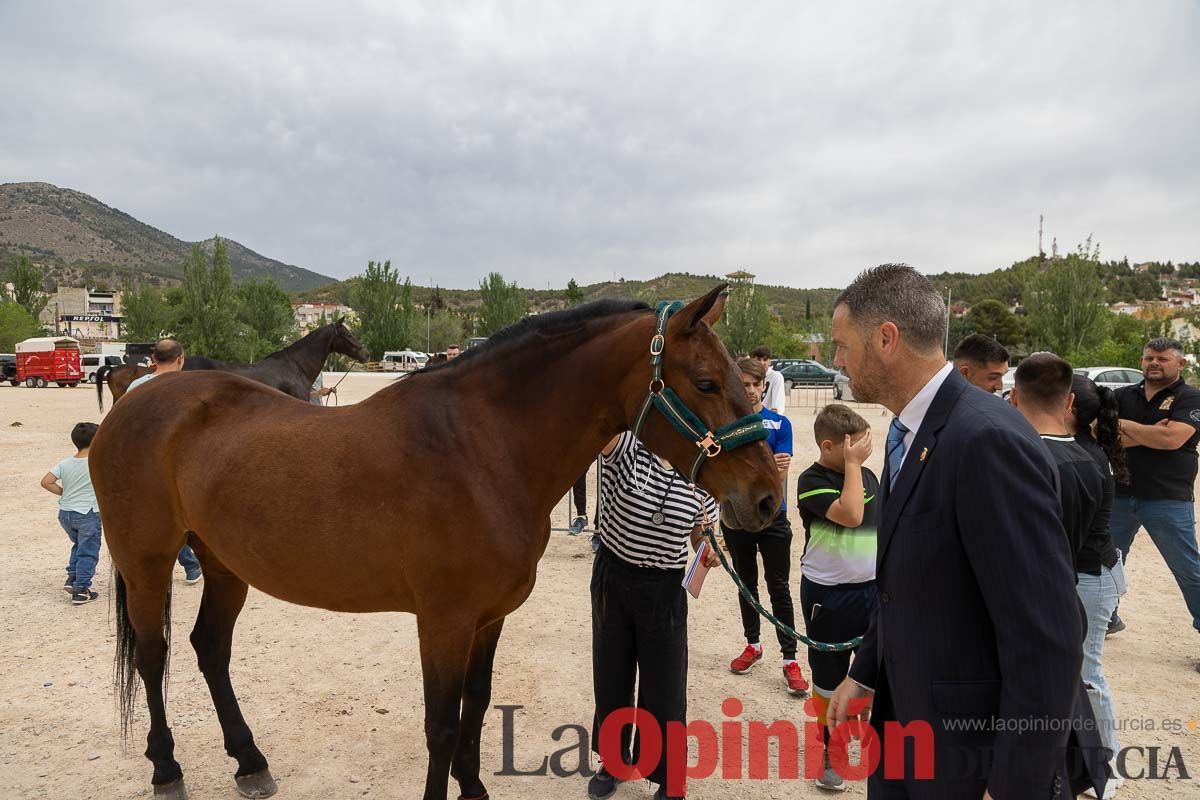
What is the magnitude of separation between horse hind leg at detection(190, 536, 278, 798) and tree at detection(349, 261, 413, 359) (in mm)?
63337

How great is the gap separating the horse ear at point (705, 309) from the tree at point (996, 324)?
63.3 metres

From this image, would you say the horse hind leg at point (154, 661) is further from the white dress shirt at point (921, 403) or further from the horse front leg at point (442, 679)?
the white dress shirt at point (921, 403)

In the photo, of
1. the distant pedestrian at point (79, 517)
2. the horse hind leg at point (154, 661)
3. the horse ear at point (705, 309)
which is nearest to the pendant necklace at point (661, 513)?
the horse ear at point (705, 309)

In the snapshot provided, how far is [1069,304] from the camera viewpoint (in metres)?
32.8

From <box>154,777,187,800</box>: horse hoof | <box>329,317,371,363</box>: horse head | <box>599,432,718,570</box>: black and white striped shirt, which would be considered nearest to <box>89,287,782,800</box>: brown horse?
<box>599,432,718,570</box>: black and white striped shirt

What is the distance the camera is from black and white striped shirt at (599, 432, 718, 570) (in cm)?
308

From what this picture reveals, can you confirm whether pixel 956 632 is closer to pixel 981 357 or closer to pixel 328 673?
pixel 981 357

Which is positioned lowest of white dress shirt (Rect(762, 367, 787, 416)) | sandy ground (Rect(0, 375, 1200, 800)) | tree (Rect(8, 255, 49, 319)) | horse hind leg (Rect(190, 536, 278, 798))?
sandy ground (Rect(0, 375, 1200, 800))

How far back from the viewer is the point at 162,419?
3283 millimetres

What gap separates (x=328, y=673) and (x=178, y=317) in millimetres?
46169


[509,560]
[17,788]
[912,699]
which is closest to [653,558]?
[509,560]

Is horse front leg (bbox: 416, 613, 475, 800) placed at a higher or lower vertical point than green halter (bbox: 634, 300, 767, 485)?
lower

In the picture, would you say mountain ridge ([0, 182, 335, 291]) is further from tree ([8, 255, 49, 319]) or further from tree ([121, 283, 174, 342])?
tree ([121, 283, 174, 342])

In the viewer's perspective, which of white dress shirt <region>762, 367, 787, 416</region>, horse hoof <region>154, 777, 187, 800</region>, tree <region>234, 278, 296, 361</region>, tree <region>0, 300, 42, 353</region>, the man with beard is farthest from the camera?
tree <region>0, 300, 42, 353</region>
